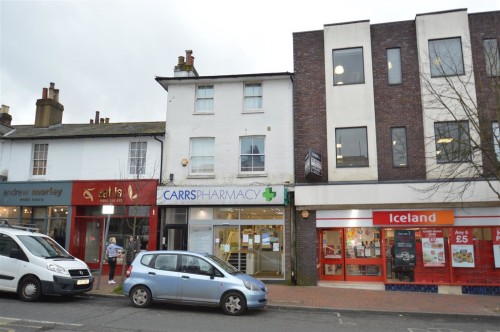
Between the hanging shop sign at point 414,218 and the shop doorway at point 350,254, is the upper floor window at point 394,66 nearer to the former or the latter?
the hanging shop sign at point 414,218

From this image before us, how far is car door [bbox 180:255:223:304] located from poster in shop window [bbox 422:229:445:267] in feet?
27.5

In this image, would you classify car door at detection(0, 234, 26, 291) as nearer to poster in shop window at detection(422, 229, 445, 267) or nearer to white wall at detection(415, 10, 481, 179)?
poster in shop window at detection(422, 229, 445, 267)

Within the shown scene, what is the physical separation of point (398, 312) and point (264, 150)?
26.4 feet

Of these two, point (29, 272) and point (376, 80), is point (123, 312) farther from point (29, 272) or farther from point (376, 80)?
point (376, 80)

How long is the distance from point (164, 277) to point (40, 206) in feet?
34.3

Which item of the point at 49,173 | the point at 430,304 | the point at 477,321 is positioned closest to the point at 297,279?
the point at 430,304

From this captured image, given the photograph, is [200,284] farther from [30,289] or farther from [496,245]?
[496,245]

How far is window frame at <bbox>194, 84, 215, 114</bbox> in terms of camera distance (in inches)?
693

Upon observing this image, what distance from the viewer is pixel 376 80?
16.1m

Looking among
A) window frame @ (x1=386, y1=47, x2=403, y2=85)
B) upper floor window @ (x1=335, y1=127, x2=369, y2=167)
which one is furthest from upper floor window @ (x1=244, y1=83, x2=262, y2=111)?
window frame @ (x1=386, y1=47, x2=403, y2=85)

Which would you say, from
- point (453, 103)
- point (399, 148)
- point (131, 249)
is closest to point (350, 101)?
point (399, 148)

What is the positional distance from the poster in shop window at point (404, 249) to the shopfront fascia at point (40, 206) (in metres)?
13.4

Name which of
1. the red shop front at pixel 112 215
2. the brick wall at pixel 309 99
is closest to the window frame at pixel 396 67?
the brick wall at pixel 309 99

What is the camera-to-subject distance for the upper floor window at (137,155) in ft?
57.6
